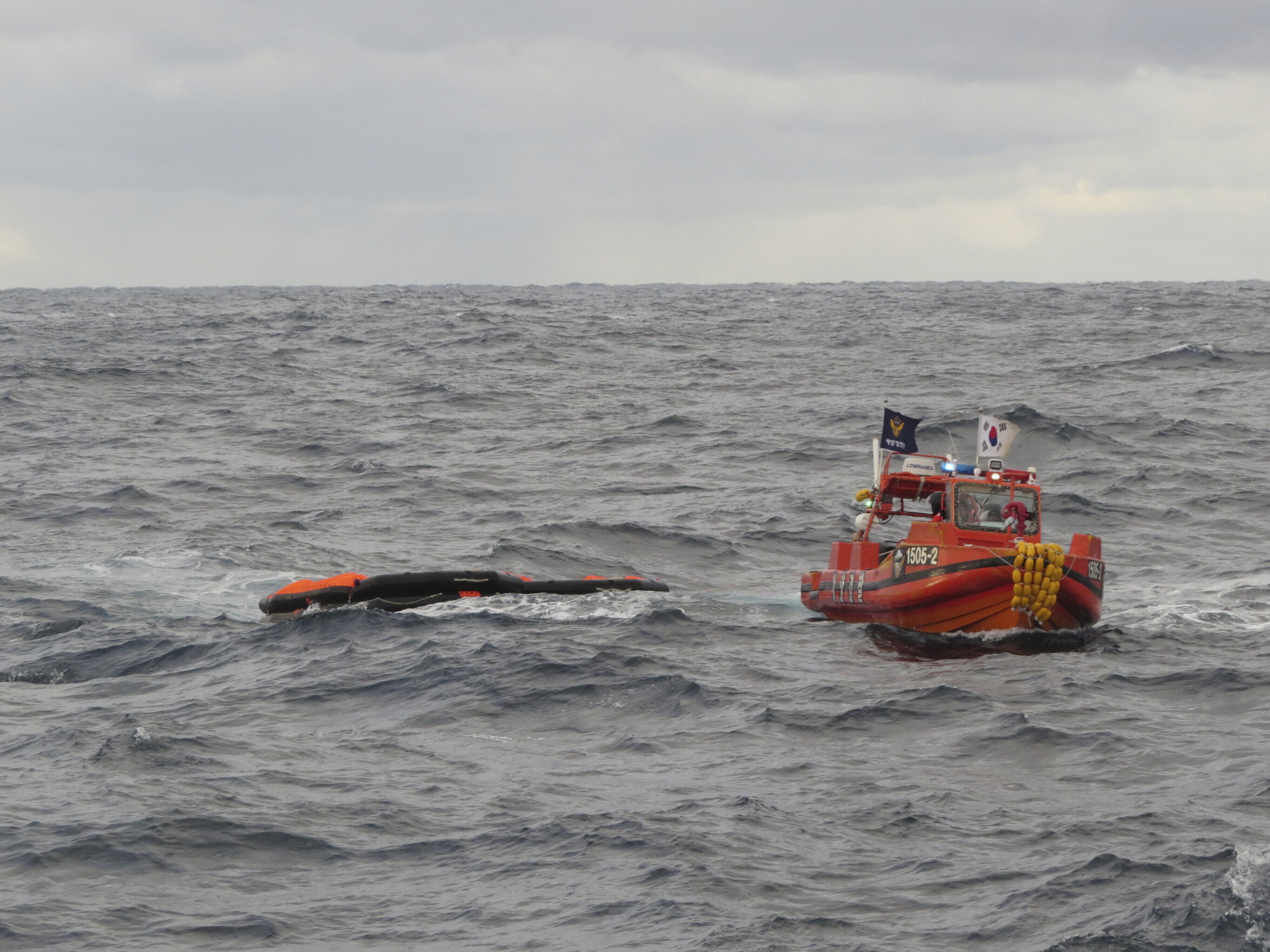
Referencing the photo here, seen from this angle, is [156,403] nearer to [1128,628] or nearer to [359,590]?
[359,590]

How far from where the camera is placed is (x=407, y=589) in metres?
Answer: 23.1

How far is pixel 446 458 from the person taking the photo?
39.8 meters

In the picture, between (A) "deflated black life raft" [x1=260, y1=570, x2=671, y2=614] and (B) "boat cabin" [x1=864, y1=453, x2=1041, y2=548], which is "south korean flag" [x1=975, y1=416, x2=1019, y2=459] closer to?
(B) "boat cabin" [x1=864, y1=453, x2=1041, y2=548]

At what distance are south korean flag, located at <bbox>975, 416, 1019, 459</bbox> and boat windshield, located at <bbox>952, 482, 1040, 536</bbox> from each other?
0.55 meters

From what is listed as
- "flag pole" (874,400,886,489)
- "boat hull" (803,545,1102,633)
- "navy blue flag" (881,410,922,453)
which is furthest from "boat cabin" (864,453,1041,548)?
"flag pole" (874,400,886,489)

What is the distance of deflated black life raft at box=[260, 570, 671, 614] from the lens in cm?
2288

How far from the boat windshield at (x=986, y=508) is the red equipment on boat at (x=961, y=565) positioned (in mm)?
15

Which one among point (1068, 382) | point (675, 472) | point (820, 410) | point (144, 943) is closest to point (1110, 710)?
point (144, 943)

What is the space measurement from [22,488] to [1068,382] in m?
34.5

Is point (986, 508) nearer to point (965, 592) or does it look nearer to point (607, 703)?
point (965, 592)

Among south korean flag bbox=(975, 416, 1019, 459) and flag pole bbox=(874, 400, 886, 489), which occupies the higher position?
south korean flag bbox=(975, 416, 1019, 459)

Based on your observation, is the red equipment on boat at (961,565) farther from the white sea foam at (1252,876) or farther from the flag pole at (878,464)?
the white sea foam at (1252,876)

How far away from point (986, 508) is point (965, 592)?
7.40 ft

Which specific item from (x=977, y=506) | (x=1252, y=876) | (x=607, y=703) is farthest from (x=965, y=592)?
(x=1252, y=876)
